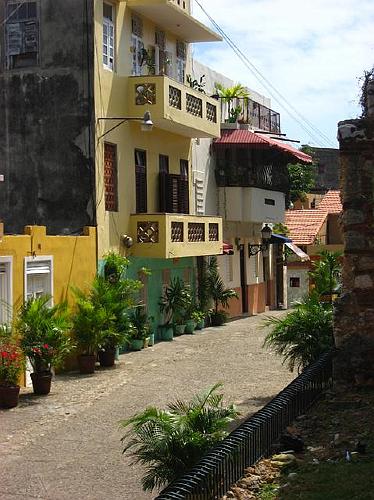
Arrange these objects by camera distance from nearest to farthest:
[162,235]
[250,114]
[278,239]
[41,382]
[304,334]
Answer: [304,334] < [41,382] < [162,235] < [250,114] < [278,239]

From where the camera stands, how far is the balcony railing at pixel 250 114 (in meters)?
30.0

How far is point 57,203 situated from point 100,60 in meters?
3.51

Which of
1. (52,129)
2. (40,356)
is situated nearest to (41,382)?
(40,356)

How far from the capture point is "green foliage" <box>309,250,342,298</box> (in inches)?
583

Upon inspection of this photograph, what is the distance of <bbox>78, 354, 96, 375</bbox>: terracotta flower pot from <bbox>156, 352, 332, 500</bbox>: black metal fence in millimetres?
7679

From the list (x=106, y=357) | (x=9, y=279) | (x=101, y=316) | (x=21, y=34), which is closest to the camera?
(x=9, y=279)

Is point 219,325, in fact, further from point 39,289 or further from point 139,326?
point 39,289

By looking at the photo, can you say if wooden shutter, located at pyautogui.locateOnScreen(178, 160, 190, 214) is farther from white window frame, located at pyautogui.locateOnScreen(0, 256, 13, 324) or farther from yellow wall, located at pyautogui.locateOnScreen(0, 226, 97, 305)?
white window frame, located at pyautogui.locateOnScreen(0, 256, 13, 324)

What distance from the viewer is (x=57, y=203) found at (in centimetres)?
2053

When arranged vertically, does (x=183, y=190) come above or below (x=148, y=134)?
below

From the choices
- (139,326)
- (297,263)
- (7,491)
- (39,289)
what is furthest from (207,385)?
(297,263)

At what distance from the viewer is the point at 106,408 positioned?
1402 centimetres

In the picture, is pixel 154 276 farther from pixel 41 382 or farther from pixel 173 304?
pixel 41 382

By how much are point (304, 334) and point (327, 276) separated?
2.35 meters
